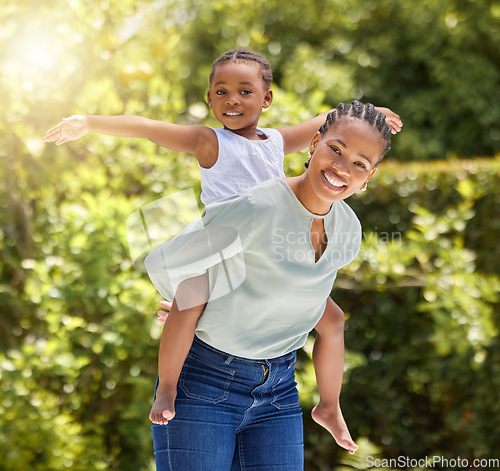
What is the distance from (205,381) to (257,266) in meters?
0.30

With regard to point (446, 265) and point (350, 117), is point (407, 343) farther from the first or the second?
point (350, 117)

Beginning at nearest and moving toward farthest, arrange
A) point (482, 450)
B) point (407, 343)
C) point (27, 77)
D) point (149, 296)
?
point (149, 296) < point (27, 77) < point (482, 450) < point (407, 343)

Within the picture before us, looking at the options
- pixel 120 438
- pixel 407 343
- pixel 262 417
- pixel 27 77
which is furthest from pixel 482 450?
pixel 27 77

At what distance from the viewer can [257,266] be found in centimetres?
152

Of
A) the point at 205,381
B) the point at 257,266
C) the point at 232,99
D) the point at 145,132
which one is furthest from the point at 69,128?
the point at 205,381

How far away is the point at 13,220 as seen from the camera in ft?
12.8

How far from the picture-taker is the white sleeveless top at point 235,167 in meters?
1.76

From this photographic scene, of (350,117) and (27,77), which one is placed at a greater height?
(27,77)

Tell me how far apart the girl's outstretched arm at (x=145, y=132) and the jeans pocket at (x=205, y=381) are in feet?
1.71

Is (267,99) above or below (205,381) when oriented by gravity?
above

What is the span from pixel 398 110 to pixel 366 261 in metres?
5.50

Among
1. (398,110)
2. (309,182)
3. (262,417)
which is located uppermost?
(398,110)

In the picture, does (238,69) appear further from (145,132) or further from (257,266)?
Result: (257,266)
